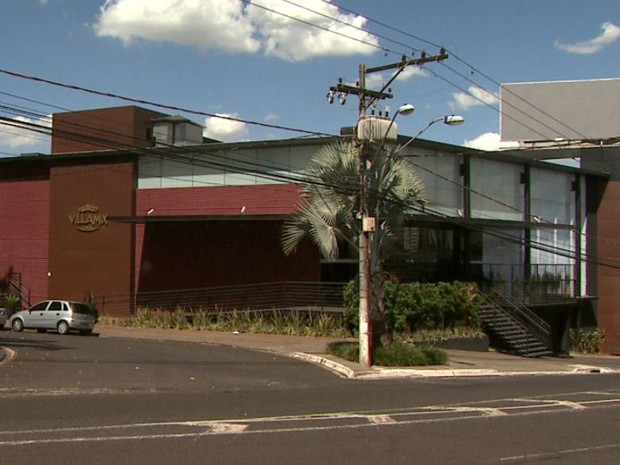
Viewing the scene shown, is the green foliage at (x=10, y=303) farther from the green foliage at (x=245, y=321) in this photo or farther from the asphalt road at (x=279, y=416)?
the asphalt road at (x=279, y=416)

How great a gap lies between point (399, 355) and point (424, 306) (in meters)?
6.63

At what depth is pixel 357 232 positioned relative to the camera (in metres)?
21.0

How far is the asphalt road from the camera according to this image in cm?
827

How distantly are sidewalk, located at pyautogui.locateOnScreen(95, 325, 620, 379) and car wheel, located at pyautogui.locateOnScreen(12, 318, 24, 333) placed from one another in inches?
122

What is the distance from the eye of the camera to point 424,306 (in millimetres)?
26719

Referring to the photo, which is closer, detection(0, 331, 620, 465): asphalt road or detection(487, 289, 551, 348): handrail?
detection(0, 331, 620, 465): asphalt road

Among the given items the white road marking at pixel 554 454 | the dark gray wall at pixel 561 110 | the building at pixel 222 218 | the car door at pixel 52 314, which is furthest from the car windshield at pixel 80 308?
the dark gray wall at pixel 561 110

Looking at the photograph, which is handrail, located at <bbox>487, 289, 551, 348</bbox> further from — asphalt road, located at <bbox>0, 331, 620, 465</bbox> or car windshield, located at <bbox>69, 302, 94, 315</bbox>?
car windshield, located at <bbox>69, 302, 94, 315</bbox>

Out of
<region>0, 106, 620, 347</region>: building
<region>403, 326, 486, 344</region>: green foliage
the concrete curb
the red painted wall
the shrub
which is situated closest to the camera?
the concrete curb

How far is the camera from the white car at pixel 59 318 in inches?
1146

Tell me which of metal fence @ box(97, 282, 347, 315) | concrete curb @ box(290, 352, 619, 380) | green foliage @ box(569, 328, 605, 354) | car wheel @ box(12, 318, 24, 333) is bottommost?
green foliage @ box(569, 328, 605, 354)

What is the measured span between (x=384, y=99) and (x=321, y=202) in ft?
11.4

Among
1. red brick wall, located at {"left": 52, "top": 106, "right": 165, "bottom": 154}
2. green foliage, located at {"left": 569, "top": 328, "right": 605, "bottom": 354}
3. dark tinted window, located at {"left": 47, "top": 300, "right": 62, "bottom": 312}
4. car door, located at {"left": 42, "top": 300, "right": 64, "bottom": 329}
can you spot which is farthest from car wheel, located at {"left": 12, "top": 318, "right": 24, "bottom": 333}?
green foliage, located at {"left": 569, "top": 328, "right": 605, "bottom": 354}

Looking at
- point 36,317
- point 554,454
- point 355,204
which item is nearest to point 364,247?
point 355,204
